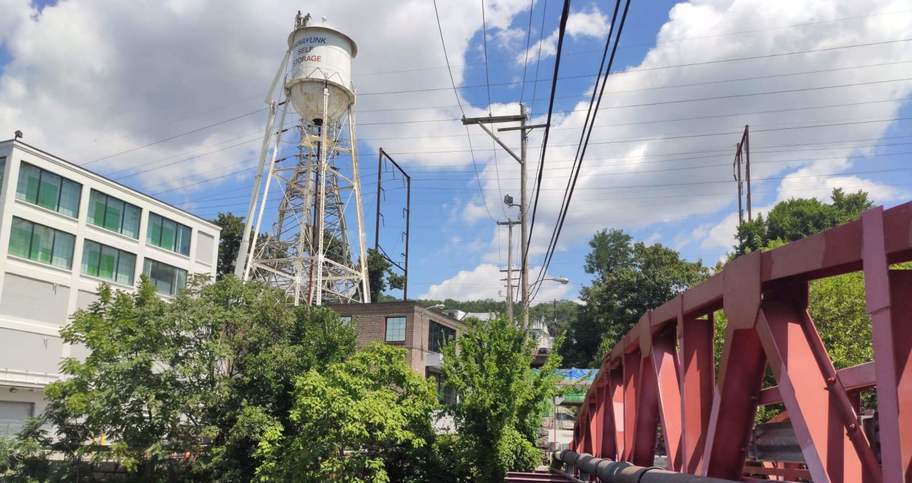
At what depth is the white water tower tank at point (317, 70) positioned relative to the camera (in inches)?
1882

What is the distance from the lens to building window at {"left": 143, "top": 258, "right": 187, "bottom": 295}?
46.2 meters

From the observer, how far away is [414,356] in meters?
44.7

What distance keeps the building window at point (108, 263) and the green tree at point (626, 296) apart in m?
41.6

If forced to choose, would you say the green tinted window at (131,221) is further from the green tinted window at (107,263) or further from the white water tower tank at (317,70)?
the white water tower tank at (317,70)

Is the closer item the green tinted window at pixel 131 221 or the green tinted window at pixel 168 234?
the green tinted window at pixel 131 221

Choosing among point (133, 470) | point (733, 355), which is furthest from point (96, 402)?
point (733, 355)

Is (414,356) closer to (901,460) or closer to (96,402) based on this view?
(96,402)

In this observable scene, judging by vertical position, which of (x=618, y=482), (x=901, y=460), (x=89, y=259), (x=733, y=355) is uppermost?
(x=89, y=259)

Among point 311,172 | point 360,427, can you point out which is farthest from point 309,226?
point 360,427

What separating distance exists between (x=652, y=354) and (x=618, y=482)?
217cm

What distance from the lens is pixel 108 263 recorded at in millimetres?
43312

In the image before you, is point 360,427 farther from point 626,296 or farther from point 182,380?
point 626,296

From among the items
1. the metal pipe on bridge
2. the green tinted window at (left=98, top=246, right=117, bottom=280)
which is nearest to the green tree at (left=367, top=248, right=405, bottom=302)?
the green tinted window at (left=98, top=246, right=117, bottom=280)

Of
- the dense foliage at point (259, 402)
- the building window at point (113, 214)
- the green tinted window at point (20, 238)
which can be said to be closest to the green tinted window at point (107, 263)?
the building window at point (113, 214)
